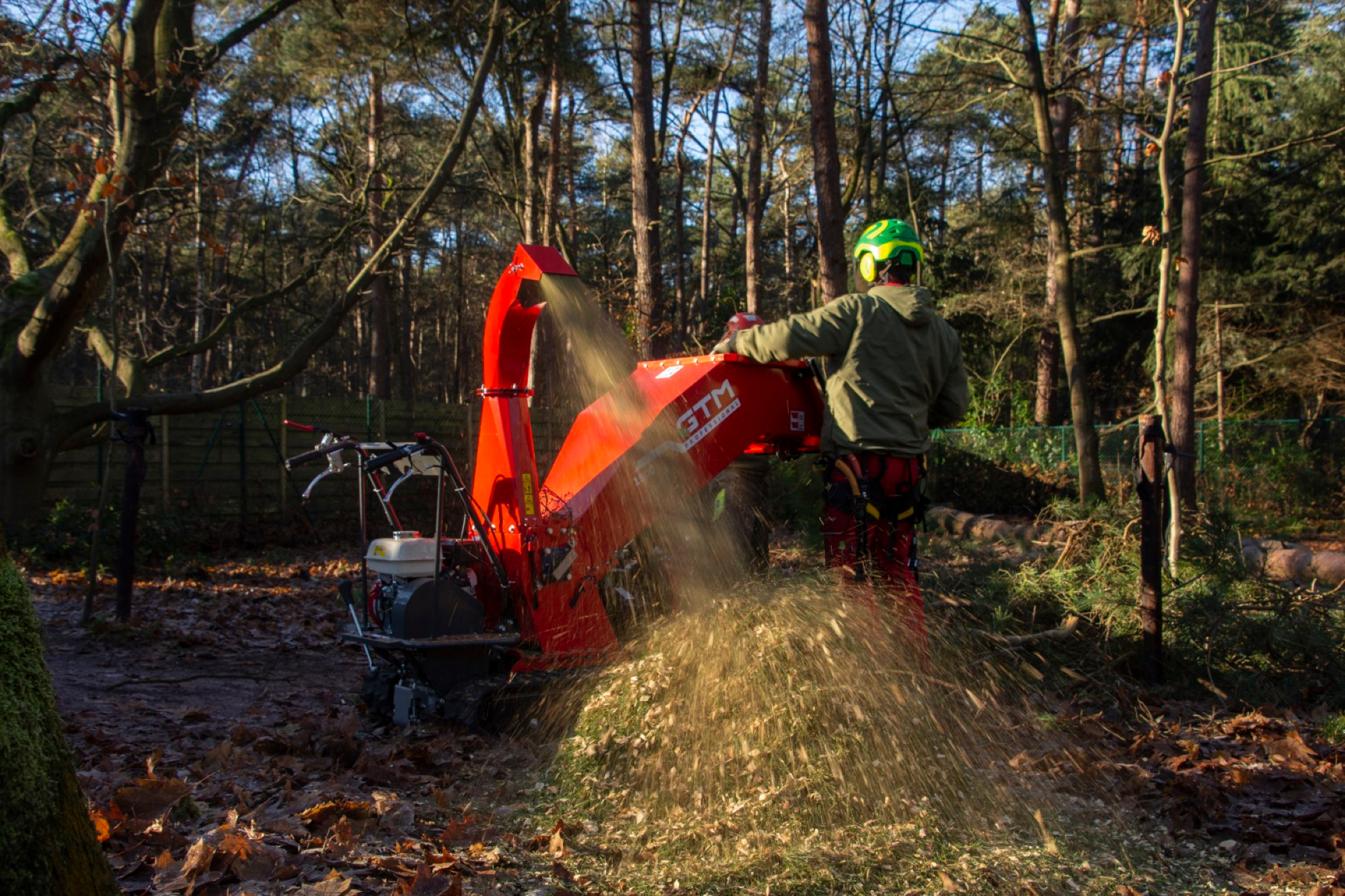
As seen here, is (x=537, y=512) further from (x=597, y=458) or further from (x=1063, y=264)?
(x=1063, y=264)

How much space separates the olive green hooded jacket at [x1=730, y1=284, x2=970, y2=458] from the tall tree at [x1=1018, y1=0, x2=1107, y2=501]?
8375 millimetres

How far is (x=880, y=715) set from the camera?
397cm

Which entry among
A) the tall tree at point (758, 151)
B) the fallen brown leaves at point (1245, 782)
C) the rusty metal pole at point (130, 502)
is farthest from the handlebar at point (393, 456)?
the tall tree at point (758, 151)

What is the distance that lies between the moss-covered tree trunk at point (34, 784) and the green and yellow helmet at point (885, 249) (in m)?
3.99

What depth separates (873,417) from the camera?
4.77 metres

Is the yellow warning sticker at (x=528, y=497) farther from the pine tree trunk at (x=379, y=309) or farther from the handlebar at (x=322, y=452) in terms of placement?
the pine tree trunk at (x=379, y=309)

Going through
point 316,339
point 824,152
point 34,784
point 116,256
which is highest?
point 824,152

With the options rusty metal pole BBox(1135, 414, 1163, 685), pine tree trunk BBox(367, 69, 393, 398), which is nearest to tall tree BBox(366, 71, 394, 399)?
pine tree trunk BBox(367, 69, 393, 398)

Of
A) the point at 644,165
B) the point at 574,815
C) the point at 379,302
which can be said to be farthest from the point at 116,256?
the point at 379,302

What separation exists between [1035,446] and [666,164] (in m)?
15.3

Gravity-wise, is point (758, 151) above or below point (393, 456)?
above

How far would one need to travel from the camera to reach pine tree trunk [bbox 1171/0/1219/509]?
1316cm

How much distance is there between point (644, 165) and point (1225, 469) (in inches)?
433

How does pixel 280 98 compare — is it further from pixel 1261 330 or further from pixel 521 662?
pixel 1261 330
